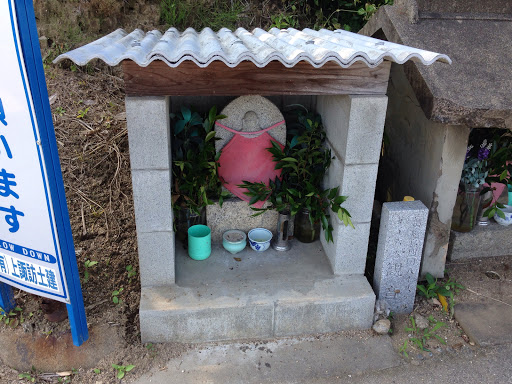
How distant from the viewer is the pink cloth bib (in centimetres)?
435

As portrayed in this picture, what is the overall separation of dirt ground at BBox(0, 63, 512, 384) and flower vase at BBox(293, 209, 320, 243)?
1079 millimetres

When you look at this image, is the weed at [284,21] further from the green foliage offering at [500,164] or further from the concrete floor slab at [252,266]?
the concrete floor slab at [252,266]

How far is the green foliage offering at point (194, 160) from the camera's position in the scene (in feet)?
13.7

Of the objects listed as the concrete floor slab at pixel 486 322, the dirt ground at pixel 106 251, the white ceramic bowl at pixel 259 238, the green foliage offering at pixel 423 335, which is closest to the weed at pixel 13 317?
the dirt ground at pixel 106 251

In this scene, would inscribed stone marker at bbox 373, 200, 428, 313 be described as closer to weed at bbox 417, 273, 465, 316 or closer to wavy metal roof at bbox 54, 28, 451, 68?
weed at bbox 417, 273, 465, 316

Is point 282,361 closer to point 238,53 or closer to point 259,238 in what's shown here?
point 259,238

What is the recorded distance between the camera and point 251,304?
3.79m

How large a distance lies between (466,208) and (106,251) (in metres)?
3.62

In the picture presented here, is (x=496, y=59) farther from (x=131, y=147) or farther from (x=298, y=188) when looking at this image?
(x=131, y=147)

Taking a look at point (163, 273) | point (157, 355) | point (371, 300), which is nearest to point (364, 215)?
point (371, 300)

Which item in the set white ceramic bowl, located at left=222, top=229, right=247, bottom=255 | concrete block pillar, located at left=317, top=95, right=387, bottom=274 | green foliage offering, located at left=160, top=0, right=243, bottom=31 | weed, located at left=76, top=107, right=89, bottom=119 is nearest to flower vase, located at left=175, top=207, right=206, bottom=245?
white ceramic bowl, located at left=222, top=229, right=247, bottom=255

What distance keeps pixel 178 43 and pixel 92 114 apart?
2.88 meters

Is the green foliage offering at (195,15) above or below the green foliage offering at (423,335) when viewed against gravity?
above

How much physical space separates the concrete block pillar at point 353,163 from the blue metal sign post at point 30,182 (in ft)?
6.96
